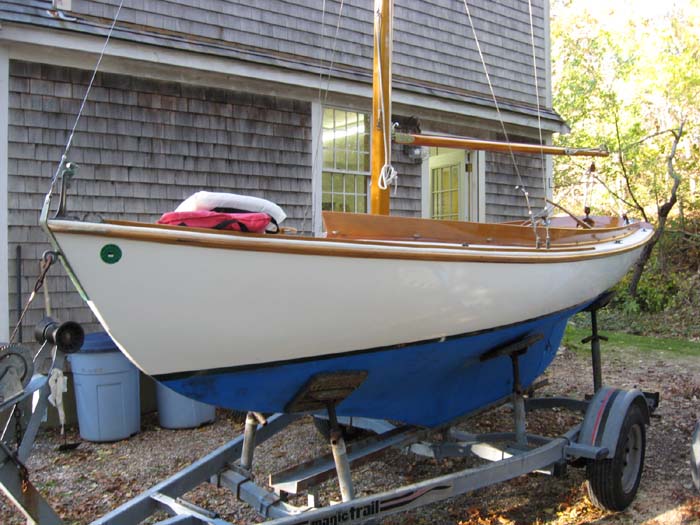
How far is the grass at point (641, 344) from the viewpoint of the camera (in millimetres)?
9133

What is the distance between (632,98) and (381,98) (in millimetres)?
19780

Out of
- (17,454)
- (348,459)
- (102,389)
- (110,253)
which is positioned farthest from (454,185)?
(17,454)

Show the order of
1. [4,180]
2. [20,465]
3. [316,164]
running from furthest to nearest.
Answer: [316,164], [4,180], [20,465]

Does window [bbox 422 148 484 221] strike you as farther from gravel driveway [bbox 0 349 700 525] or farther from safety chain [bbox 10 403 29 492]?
safety chain [bbox 10 403 29 492]

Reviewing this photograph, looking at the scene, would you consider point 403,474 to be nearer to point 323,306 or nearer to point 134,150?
point 323,306

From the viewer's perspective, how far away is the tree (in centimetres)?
1625

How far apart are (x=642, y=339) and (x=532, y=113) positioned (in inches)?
158

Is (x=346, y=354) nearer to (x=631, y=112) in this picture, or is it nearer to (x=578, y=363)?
(x=578, y=363)

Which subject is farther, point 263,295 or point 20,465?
point 263,295

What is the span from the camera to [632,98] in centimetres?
2159

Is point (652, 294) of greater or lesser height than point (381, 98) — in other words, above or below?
below

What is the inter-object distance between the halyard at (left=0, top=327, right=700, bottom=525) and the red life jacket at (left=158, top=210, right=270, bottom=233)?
2.21 m

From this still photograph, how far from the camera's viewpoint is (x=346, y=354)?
2.93m

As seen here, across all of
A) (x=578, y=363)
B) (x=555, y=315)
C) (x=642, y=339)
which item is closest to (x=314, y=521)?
(x=555, y=315)
